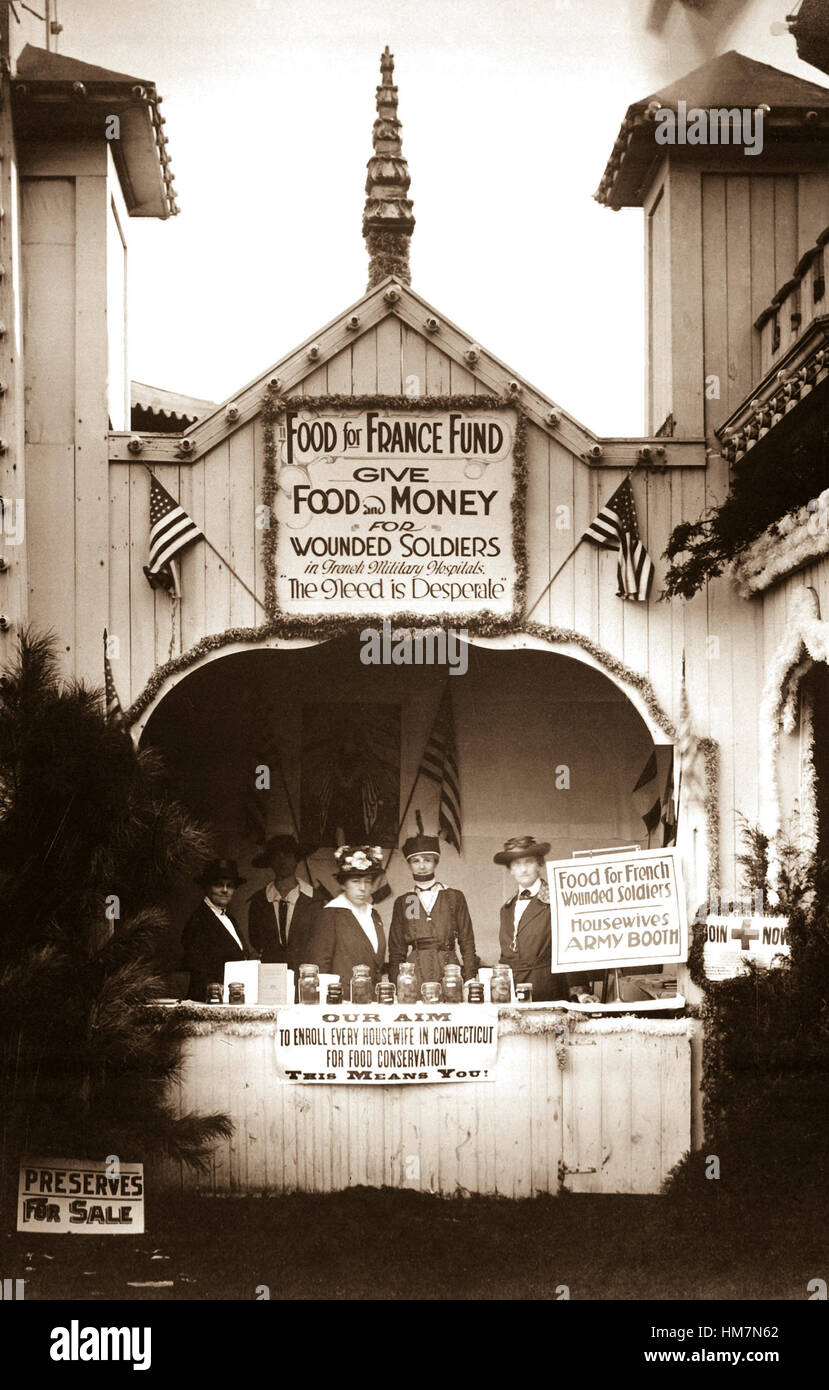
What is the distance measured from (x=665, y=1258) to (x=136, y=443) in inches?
237

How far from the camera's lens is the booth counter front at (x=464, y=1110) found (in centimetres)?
945

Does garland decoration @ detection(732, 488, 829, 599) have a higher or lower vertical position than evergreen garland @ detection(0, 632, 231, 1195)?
higher

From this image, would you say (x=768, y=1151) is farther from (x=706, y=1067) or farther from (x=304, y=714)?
(x=304, y=714)

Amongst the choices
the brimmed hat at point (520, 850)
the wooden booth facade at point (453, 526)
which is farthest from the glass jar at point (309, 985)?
the brimmed hat at point (520, 850)

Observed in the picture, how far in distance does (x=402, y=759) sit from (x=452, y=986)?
281 centimetres

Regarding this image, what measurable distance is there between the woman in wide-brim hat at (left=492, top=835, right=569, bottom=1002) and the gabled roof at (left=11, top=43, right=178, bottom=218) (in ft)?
18.8

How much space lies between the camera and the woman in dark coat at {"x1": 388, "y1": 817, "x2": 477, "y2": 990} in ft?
34.9

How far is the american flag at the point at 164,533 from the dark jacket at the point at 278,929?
2879mm

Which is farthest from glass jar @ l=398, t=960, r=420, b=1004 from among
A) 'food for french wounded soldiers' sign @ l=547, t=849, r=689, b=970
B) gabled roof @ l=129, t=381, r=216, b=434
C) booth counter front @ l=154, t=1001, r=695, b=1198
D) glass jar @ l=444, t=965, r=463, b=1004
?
gabled roof @ l=129, t=381, r=216, b=434

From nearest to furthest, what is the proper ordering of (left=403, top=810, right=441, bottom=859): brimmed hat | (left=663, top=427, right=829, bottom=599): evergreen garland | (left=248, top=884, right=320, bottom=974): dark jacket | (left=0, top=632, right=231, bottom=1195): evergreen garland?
(left=0, top=632, right=231, bottom=1195): evergreen garland, (left=663, top=427, right=829, bottom=599): evergreen garland, (left=248, top=884, right=320, bottom=974): dark jacket, (left=403, top=810, right=441, bottom=859): brimmed hat

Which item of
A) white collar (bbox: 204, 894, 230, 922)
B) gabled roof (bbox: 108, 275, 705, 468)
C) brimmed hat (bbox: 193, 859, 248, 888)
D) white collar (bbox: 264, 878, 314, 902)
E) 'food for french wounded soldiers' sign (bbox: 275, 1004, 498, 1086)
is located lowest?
'food for french wounded soldiers' sign (bbox: 275, 1004, 498, 1086)

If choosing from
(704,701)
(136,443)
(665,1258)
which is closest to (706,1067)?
(665,1258)

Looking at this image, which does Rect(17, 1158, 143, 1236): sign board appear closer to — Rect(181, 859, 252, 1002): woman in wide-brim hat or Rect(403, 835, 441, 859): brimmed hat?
Rect(181, 859, 252, 1002): woman in wide-brim hat

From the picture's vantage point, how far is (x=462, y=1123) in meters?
9.47
